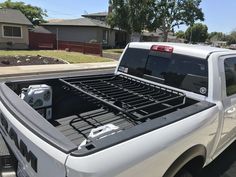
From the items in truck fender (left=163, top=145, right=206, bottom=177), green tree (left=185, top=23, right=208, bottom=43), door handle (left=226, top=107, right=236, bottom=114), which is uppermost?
green tree (left=185, top=23, right=208, bottom=43)

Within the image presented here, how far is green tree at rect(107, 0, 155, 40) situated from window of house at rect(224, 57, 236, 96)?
29.4m

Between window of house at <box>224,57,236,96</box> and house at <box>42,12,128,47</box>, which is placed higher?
house at <box>42,12,128,47</box>

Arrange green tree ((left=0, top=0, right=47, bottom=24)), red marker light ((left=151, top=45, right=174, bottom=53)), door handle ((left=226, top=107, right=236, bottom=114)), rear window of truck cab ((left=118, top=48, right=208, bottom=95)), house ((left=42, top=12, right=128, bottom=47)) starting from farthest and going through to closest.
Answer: green tree ((left=0, top=0, right=47, bottom=24)) < house ((left=42, top=12, right=128, bottom=47)) < red marker light ((left=151, top=45, right=174, bottom=53)) < rear window of truck cab ((left=118, top=48, right=208, bottom=95)) < door handle ((left=226, top=107, right=236, bottom=114))

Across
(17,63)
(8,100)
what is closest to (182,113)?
(8,100)

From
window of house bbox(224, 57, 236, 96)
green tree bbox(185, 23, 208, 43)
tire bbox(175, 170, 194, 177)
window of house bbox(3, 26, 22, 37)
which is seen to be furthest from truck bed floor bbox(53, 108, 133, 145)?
green tree bbox(185, 23, 208, 43)

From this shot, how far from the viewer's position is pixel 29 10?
5462cm

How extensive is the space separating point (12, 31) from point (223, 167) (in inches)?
1169

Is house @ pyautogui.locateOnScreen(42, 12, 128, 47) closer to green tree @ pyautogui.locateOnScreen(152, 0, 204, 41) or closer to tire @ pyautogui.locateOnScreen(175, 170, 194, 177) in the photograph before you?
green tree @ pyautogui.locateOnScreen(152, 0, 204, 41)

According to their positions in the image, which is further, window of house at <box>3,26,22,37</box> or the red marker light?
window of house at <box>3,26,22,37</box>

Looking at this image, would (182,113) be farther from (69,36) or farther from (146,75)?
(69,36)

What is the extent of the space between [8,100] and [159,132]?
144 centimetres

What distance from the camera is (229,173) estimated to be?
382 cm

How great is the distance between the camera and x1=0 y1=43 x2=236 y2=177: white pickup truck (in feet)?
5.54

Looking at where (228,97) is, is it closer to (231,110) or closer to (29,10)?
(231,110)
